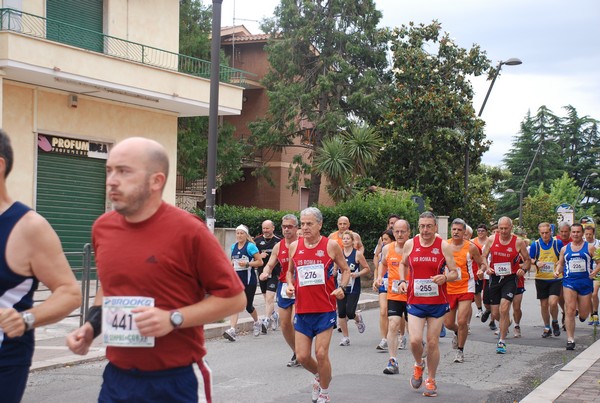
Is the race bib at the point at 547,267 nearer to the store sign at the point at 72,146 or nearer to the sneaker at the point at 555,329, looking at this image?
the sneaker at the point at 555,329

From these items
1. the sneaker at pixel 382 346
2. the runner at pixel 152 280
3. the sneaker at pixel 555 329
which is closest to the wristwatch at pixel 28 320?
the runner at pixel 152 280

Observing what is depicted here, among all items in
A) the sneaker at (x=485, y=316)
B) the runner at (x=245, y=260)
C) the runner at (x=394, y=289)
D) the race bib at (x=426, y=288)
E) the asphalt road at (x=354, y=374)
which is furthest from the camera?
the sneaker at (x=485, y=316)

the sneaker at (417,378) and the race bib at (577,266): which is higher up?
the race bib at (577,266)

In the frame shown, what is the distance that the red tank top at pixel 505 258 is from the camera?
13.0m

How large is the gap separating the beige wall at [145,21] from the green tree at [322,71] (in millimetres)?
12020

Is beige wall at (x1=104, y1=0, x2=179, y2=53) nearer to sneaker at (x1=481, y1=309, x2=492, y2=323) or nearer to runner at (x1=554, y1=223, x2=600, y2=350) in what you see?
sneaker at (x1=481, y1=309, x2=492, y2=323)

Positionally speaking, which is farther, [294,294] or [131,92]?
[131,92]

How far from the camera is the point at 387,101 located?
116 feet

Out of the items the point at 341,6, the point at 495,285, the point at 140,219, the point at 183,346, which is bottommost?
the point at 495,285

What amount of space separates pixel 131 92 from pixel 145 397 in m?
17.6

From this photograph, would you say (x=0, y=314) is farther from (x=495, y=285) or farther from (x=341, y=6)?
(x=341, y=6)

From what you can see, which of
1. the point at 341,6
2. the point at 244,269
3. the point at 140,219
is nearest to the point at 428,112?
the point at 341,6

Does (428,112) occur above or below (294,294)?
above

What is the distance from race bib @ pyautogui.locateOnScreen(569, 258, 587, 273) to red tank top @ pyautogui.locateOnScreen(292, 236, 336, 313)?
6.28m
